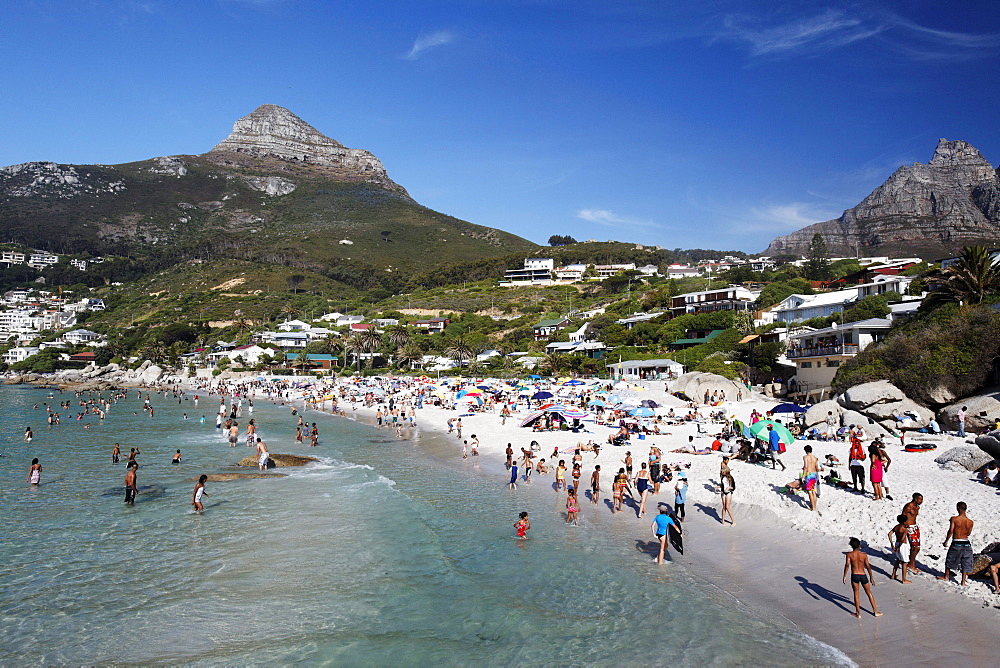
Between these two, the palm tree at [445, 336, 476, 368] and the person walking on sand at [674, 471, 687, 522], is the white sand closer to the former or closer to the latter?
the person walking on sand at [674, 471, 687, 522]

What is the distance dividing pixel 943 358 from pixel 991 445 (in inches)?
407

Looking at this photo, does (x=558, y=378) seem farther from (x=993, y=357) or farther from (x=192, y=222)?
(x=192, y=222)

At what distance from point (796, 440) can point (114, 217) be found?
201m

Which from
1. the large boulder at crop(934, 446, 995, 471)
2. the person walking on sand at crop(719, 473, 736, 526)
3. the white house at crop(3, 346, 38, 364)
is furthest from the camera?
the white house at crop(3, 346, 38, 364)

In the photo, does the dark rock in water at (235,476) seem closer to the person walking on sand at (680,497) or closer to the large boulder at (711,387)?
the person walking on sand at (680,497)

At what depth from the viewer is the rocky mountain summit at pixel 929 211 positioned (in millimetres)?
155875

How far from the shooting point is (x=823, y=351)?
1345 inches

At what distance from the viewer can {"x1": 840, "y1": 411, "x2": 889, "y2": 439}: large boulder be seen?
1928 centimetres

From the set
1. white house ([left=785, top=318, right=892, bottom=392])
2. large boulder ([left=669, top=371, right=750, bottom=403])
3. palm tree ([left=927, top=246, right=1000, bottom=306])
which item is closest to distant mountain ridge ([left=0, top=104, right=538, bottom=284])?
large boulder ([left=669, top=371, right=750, bottom=403])

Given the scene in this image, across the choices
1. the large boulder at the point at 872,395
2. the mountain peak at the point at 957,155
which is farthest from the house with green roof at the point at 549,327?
the mountain peak at the point at 957,155

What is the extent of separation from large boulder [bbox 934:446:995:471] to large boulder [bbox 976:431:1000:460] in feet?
0.28

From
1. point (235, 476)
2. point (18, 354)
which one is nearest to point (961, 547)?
point (235, 476)

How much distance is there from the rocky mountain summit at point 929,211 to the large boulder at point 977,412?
14987 cm

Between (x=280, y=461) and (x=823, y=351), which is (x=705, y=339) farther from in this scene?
(x=280, y=461)
